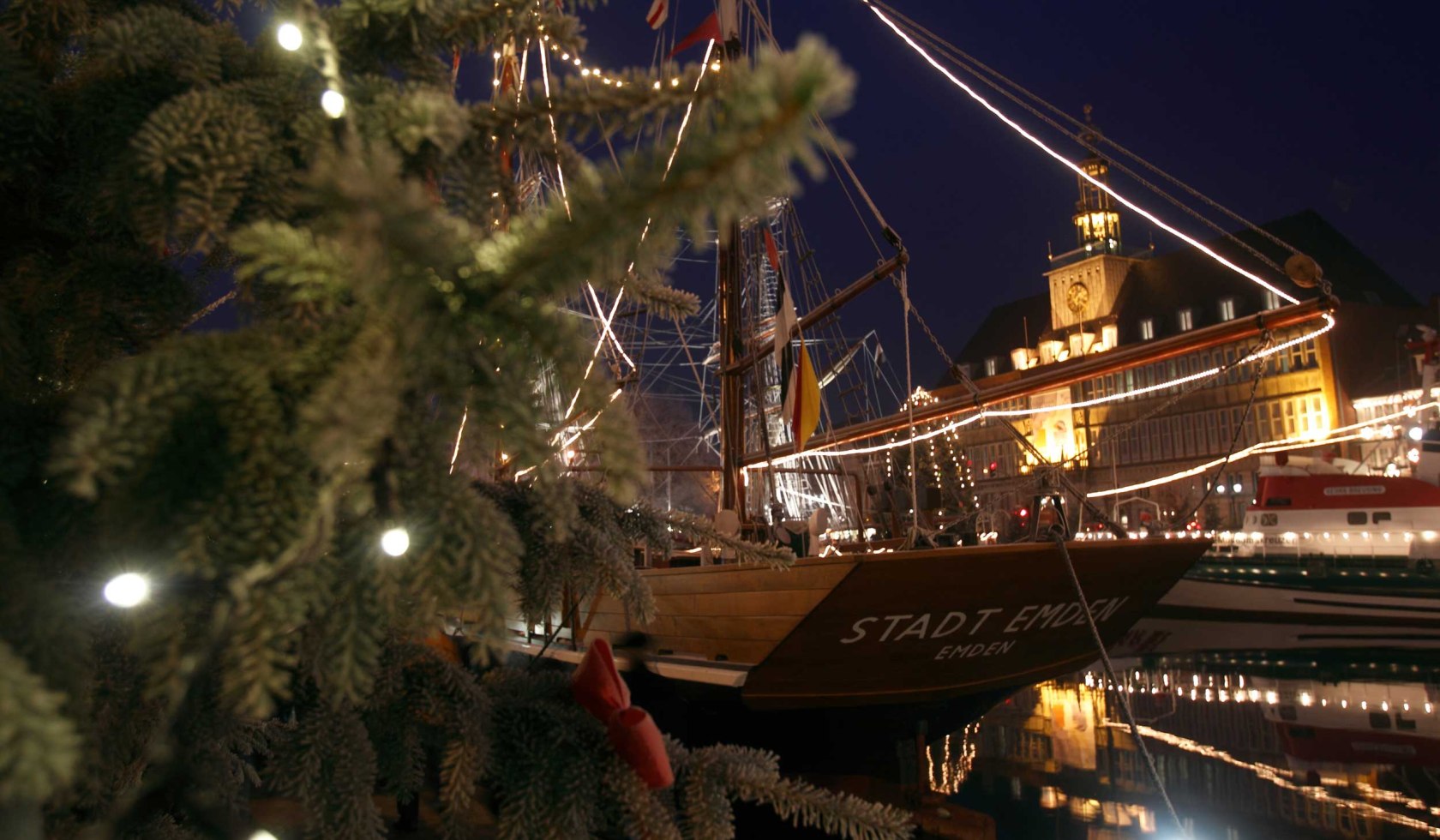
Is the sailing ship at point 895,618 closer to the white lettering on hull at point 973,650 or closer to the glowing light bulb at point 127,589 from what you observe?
the white lettering on hull at point 973,650

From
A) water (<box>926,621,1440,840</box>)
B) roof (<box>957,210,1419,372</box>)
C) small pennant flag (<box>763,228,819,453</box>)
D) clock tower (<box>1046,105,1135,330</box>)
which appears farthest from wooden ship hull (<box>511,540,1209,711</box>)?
clock tower (<box>1046,105,1135,330</box>)

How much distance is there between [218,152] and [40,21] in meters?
0.54

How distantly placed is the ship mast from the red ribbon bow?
7.82 meters

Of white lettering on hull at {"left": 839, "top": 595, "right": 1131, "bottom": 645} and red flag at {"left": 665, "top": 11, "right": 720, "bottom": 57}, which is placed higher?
red flag at {"left": 665, "top": 11, "right": 720, "bottom": 57}

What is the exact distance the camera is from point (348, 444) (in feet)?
2.25

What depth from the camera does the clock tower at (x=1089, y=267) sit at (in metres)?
63.8

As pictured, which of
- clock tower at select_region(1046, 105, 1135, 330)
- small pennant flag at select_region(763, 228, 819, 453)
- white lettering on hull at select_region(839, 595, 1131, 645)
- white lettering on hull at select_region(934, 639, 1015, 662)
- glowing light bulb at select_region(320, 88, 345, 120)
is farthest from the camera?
clock tower at select_region(1046, 105, 1135, 330)

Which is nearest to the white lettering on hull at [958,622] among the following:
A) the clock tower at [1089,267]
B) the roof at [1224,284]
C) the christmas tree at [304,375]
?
the christmas tree at [304,375]

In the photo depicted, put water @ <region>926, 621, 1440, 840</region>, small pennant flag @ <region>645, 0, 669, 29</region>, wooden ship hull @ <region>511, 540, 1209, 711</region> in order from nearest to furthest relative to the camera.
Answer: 1. wooden ship hull @ <region>511, 540, 1209, 711</region>
2. water @ <region>926, 621, 1440, 840</region>
3. small pennant flag @ <region>645, 0, 669, 29</region>

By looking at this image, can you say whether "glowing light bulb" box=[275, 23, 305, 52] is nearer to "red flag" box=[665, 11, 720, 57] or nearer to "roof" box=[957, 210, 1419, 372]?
"red flag" box=[665, 11, 720, 57]

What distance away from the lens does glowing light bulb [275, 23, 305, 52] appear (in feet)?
3.18

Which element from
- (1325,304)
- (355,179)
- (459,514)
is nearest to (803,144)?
(355,179)

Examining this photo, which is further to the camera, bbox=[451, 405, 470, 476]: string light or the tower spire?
the tower spire

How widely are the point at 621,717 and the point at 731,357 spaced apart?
8.99 m
